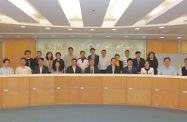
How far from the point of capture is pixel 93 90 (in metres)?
7.40

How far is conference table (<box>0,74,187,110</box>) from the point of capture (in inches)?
270

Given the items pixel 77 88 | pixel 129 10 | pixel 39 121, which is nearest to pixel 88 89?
pixel 77 88

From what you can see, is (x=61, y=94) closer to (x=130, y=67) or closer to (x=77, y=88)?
(x=77, y=88)

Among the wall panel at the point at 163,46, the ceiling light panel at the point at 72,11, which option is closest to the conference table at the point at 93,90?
the ceiling light panel at the point at 72,11

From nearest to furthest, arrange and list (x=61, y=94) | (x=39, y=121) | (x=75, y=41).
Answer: (x=39, y=121) → (x=61, y=94) → (x=75, y=41)

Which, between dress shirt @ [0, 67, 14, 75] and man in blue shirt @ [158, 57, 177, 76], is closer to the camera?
dress shirt @ [0, 67, 14, 75]

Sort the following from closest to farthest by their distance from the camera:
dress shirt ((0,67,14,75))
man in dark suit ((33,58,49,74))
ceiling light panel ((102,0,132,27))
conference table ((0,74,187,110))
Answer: ceiling light panel ((102,0,132,27))
conference table ((0,74,187,110))
dress shirt ((0,67,14,75))
man in dark suit ((33,58,49,74))

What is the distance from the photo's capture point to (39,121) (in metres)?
5.50

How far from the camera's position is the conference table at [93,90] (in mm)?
6867

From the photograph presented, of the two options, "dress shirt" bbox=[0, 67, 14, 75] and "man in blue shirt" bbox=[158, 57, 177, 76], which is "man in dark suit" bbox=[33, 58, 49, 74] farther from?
"man in blue shirt" bbox=[158, 57, 177, 76]

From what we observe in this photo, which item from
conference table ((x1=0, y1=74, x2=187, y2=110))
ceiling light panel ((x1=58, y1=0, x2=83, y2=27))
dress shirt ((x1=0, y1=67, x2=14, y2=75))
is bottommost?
conference table ((x1=0, y1=74, x2=187, y2=110))

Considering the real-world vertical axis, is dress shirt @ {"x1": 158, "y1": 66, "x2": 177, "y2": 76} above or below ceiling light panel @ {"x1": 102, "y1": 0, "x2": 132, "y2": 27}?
below

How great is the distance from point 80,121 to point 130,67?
3.23 meters

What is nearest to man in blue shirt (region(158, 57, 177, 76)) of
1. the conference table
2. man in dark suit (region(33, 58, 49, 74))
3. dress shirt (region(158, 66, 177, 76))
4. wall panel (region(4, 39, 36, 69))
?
dress shirt (region(158, 66, 177, 76))
